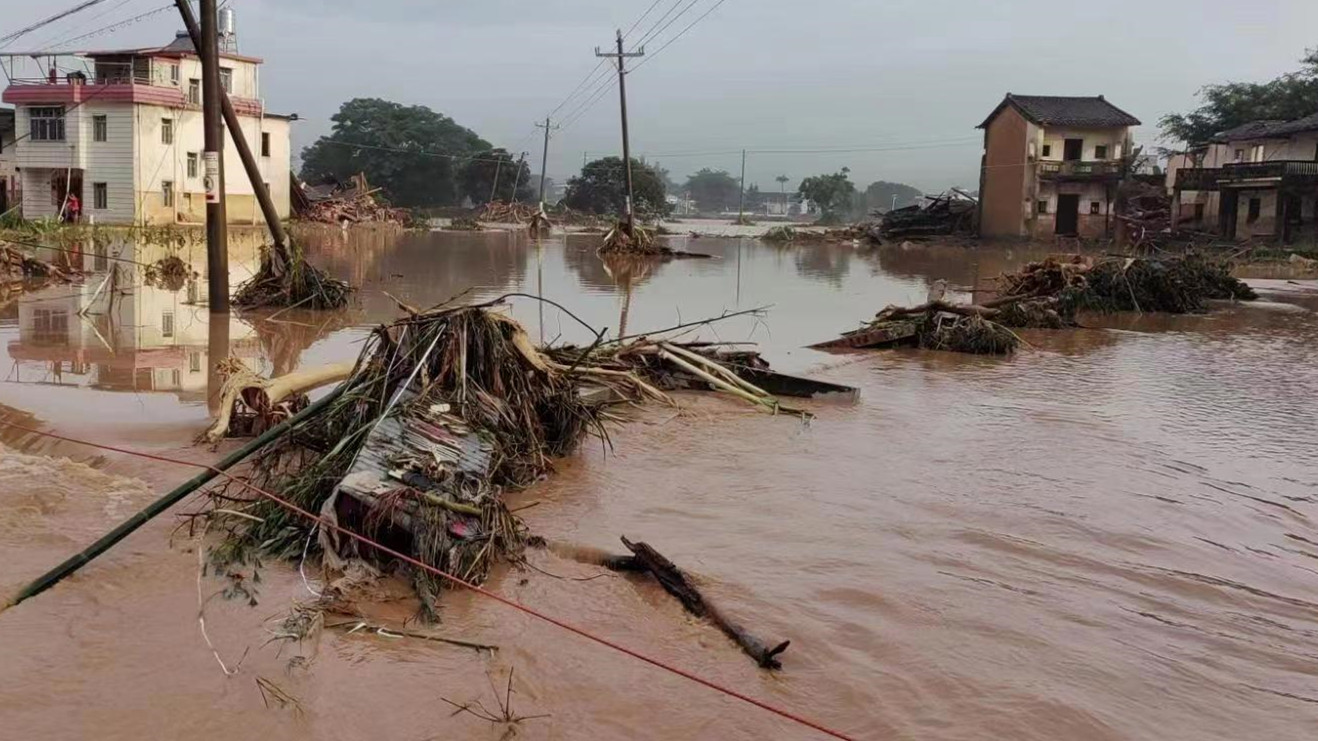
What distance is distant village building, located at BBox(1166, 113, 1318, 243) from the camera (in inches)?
1537

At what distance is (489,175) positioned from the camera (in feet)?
243

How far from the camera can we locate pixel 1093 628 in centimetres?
493

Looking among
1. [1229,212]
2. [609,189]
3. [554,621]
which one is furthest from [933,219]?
[554,621]

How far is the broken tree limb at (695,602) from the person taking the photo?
4344 mm

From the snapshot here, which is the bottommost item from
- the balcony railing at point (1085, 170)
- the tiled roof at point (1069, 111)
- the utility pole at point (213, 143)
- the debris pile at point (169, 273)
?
the debris pile at point (169, 273)

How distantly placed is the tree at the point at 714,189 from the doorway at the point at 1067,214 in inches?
4701

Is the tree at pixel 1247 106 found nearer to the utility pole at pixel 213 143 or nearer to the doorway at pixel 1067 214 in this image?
the doorway at pixel 1067 214

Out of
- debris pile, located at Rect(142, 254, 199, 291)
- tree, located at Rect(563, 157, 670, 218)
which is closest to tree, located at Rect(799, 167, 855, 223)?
tree, located at Rect(563, 157, 670, 218)

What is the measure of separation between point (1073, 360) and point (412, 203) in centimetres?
6705

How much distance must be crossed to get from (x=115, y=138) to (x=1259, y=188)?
4365cm

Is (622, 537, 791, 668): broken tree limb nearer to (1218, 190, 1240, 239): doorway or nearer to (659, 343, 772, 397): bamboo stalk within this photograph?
(659, 343, 772, 397): bamboo stalk

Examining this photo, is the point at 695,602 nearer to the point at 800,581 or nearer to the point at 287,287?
the point at 800,581

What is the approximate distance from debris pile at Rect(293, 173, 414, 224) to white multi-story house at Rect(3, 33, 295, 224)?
21.0 feet

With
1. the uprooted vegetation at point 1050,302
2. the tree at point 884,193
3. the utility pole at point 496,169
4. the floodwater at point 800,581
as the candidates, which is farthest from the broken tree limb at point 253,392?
the tree at point 884,193
